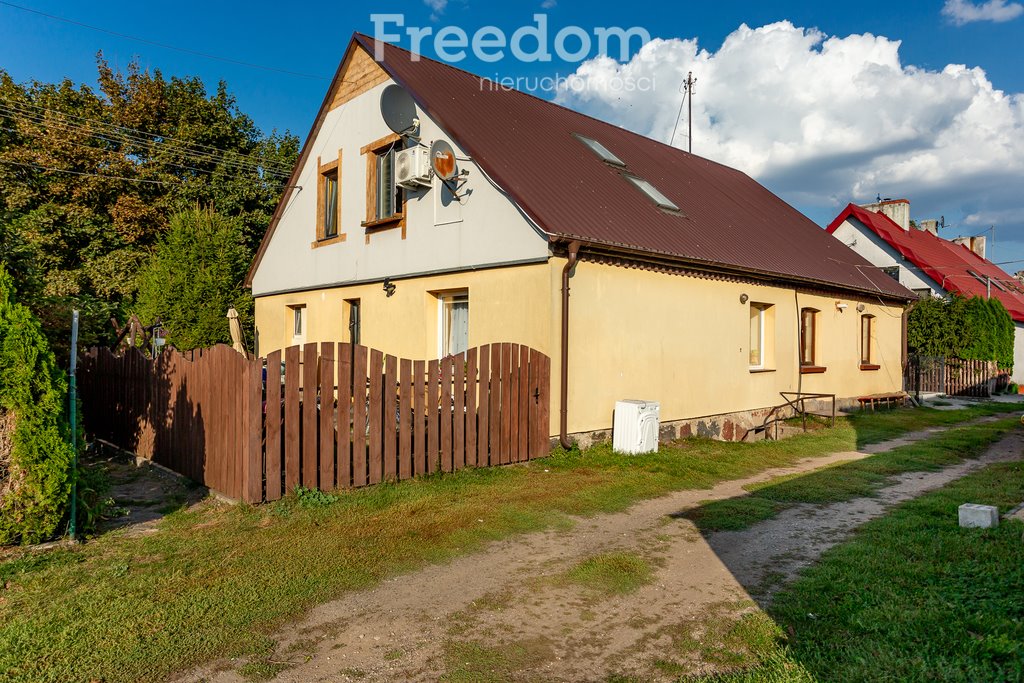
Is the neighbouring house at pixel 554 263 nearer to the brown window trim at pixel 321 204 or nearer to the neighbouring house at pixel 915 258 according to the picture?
the brown window trim at pixel 321 204

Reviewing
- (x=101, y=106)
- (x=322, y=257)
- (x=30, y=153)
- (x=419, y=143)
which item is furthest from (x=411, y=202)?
(x=101, y=106)

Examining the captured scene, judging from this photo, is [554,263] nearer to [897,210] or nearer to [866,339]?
[866,339]

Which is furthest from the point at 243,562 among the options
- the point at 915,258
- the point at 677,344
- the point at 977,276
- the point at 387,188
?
the point at 977,276

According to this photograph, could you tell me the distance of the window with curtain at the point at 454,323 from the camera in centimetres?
1104

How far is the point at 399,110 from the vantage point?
11281 millimetres

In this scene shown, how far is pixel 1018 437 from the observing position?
12.3 metres

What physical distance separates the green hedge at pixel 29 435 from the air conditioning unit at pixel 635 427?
6821 mm

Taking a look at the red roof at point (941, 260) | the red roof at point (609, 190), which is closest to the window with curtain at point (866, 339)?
the red roof at point (609, 190)

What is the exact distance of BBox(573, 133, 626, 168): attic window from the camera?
13.5 m

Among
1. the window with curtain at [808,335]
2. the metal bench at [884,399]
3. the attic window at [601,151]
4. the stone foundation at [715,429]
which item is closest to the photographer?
the stone foundation at [715,429]

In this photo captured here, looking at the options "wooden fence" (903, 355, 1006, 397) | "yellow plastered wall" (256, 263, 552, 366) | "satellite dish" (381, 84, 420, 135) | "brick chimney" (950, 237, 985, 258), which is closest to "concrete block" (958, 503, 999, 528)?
"yellow plastered wall" (256, 263, 552, 366)

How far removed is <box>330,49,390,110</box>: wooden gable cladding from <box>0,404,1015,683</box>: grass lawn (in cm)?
848

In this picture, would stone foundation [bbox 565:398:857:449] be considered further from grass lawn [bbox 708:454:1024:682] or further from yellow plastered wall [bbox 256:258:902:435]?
grass lawn [bbox 708:454:1024:682]

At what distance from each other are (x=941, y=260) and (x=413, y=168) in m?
28.1
